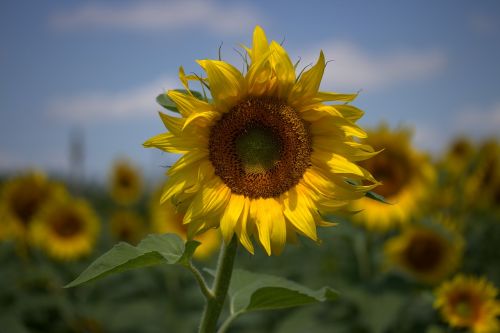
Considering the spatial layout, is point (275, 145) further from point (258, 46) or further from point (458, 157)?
point (458, 157)

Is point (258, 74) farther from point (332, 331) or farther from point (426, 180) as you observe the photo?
point (426, 180)

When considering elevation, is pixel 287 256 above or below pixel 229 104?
below

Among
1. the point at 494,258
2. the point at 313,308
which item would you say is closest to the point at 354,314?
the point at 313,308

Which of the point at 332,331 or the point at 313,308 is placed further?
the point at 313,308

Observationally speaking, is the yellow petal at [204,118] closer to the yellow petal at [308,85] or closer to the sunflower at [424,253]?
the yellow petal at [308,85]

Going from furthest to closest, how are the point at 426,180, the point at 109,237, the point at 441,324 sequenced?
the point at 109,237
the point at 426,180
the point at 441,324
